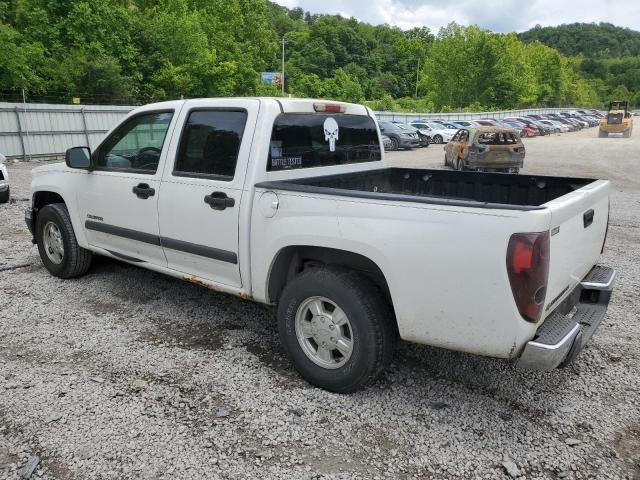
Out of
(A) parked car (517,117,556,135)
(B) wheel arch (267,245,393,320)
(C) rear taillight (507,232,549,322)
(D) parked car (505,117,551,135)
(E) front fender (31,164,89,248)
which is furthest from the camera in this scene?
(A) parked car (517,117,556,135)

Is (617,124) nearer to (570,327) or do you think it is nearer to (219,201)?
(570,327)

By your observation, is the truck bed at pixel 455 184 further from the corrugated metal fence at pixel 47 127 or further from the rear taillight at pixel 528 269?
the corrugated metal fence at pixel 47 127

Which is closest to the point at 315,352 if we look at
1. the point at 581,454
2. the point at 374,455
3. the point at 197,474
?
the point at 374,455

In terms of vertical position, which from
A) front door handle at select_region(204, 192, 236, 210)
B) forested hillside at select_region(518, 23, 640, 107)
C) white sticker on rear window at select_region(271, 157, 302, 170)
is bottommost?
front door handle at select_region(204, 192, 236, 210)

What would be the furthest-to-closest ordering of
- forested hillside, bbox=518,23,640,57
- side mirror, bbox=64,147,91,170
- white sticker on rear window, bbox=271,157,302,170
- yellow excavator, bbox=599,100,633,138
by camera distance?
Answer: forested hillside, bbox=518,23,640,57, yellow excavator, bbox=599,100,633,138, side mirror, bbox=64,147,91,170, white sticker on rear window, bbox=271,157,302,170

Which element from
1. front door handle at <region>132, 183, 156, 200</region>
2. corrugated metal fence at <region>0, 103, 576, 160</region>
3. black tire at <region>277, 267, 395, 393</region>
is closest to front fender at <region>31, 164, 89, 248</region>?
front door handle at <region>132, 183, 156, 200</region>

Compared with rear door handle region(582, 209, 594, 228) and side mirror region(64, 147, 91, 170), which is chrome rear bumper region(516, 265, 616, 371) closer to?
rear door handle region(582, 209, 594, 228)

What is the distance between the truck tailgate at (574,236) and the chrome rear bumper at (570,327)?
3.8 inches

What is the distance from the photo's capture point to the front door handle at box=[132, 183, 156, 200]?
420 centimetres

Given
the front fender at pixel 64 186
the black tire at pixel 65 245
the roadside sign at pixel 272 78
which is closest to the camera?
the front fender at pixel 64 186

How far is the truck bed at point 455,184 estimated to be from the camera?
3.98 meters

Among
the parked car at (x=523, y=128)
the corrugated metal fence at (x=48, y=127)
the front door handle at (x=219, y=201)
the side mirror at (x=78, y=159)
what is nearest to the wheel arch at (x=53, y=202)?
the side mirror at (x=78, y=159)

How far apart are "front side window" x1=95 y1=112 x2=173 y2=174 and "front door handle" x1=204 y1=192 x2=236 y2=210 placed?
77 centimetres

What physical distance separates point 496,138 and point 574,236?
13.8 m
